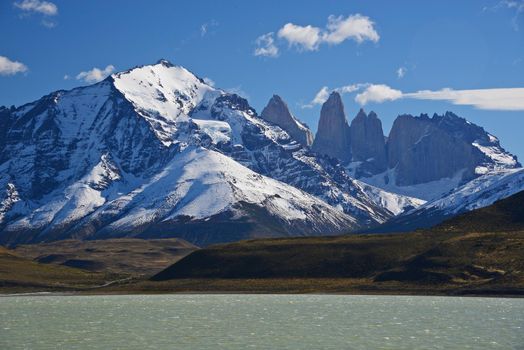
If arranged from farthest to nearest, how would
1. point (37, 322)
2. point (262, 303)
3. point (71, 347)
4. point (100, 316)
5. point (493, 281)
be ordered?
1. point (493, 281)
2. point (262, 303)
3. point (100, 316)
4. point (37, 322)
5. point (71, 347)

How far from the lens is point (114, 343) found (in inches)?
3159

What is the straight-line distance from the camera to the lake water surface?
262 feet

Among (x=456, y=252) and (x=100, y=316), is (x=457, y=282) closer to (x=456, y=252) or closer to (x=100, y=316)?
(x=456, y=252)

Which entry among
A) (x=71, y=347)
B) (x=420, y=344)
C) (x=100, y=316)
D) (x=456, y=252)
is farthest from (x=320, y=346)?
(x=456, y=252)

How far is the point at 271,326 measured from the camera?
97000mm

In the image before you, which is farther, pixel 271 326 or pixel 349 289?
pixel 349 289

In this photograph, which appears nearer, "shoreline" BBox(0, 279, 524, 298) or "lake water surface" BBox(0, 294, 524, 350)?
"lake water surface" BBox(0, 294, 524, 350)

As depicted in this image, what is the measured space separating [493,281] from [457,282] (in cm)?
771

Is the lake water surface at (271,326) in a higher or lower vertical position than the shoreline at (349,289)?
lower

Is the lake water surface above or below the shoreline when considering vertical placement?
below

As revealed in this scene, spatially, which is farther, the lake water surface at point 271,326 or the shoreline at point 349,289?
the shoreline at point 349,289

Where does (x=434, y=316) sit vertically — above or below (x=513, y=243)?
below

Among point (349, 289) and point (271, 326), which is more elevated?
point (349, 289)

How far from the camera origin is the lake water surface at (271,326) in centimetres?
7981
